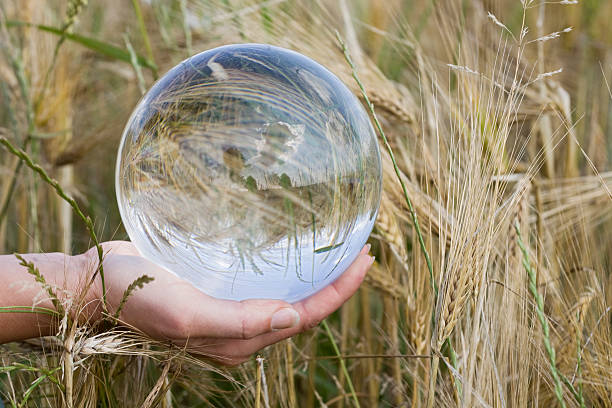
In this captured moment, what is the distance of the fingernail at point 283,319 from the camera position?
2.41ft

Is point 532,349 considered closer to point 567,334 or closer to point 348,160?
point 567,334

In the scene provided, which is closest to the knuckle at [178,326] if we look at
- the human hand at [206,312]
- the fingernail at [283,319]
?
the human hand at [206,312]

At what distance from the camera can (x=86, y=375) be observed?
690 mm

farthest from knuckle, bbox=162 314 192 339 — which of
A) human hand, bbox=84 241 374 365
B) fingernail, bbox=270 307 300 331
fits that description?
fingernail, bbox=270 307 300 331

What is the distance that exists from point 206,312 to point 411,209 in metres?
0.29

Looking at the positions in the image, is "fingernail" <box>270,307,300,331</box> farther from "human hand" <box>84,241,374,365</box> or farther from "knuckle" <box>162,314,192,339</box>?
"knuckle" <box>162,314,192,339</box>

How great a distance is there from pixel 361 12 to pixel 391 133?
0.73m

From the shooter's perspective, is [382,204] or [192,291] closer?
[192,291]

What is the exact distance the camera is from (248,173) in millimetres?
690

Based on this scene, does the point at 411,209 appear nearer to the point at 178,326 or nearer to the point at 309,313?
the point at 309,313

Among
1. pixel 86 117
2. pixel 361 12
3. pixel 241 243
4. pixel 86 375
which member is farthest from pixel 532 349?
pixel 86 117

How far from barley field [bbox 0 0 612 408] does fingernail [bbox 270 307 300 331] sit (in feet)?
0.16

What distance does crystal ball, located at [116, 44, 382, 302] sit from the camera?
2.28 feet

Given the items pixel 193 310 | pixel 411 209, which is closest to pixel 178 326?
pixel 193 310
